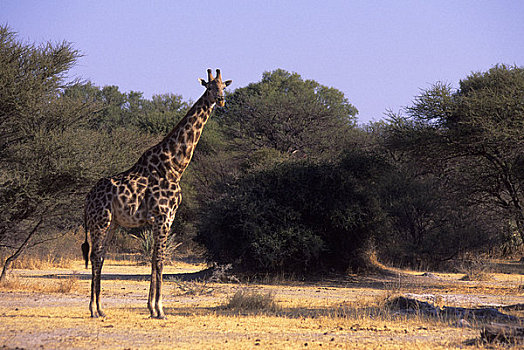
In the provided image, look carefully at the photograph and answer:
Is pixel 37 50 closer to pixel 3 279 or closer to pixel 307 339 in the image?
pixel 3 279

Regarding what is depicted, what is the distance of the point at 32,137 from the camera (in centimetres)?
1636

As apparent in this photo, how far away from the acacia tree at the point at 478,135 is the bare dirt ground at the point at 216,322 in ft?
14.8

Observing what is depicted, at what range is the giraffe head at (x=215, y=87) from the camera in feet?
36.0

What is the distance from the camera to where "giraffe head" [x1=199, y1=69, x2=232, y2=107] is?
11.0 meters

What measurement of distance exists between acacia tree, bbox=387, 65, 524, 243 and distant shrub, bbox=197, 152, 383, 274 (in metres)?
2.74

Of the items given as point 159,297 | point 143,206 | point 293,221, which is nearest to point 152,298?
point 159,297

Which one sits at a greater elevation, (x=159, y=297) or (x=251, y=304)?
(x=159, y=297)

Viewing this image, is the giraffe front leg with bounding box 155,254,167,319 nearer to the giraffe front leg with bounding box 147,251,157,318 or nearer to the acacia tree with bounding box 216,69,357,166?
the giraffe front leg with bounding box 147,251,157,318

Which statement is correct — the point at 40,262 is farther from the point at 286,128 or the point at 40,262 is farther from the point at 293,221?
the point at 286,128

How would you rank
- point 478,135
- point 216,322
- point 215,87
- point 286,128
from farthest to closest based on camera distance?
point 286,128
point 478,135
point 215,87
point 216,322

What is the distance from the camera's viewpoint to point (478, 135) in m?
19.1

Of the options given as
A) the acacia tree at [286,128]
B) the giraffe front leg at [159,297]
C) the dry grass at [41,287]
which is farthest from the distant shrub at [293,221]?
the acacia tree at [286,128]

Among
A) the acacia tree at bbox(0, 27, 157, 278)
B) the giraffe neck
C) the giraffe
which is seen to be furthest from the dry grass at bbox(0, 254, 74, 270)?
the giraffe neck

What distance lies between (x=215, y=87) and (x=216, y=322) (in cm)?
408
